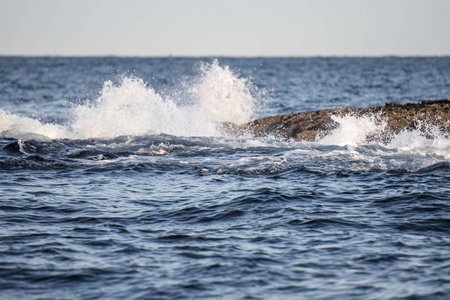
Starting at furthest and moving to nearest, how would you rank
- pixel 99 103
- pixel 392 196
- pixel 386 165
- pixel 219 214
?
1. pixel 99 103
2. pixel 386 165
3. pixel 392 196
4. pixel 219 214

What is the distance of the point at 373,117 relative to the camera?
18.1 meters

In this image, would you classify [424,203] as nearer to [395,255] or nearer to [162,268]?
[395,255]

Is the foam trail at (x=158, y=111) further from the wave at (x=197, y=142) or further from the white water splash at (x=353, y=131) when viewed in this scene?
the white water splash at (x=353, y=131)

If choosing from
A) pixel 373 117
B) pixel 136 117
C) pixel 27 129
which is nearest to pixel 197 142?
pixel 136 117

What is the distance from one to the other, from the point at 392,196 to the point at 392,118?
739 cm

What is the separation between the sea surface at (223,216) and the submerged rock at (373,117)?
1.23ft

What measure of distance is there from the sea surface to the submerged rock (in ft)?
1.23

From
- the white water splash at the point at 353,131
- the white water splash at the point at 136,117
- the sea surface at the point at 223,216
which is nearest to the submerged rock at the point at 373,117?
the white water splash at the point at 353,131

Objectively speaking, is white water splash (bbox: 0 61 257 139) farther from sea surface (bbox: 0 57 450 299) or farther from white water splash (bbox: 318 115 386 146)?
white water splash (bbox: 318 115 386 146)

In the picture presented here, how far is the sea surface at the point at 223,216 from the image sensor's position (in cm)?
716

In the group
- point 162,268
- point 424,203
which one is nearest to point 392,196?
point 424,203

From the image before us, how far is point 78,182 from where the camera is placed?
506 inches

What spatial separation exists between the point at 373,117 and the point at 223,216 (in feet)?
31.7

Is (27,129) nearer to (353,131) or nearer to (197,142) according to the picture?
(197,142)
